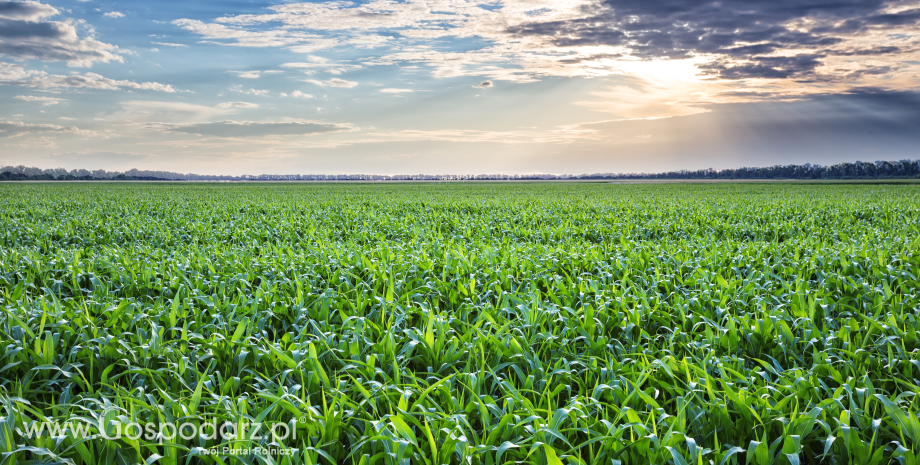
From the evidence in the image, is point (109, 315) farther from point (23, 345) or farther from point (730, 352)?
point (730, 352)

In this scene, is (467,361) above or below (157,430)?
above

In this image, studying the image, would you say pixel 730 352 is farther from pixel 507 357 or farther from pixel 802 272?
pixel 802 272

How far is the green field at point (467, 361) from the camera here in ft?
9.43

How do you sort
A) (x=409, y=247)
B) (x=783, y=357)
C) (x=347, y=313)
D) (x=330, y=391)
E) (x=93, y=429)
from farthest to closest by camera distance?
(x=409, y=247)
(x=347, y=313)
(x=783, y=357)
(x=330, y=391)
(x=93, y=429)

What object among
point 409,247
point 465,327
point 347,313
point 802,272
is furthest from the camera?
point 409,247

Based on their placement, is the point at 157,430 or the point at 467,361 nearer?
the point at 157,430

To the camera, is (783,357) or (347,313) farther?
(347,313)

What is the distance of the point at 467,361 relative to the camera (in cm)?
399

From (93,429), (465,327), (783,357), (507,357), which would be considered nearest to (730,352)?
(783,357)

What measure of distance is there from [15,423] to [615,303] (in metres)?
5.63

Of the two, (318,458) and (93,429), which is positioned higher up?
(93,429)

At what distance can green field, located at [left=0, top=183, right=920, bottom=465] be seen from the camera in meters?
2.88

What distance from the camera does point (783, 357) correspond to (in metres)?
4.66

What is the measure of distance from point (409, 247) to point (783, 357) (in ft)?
23.4
